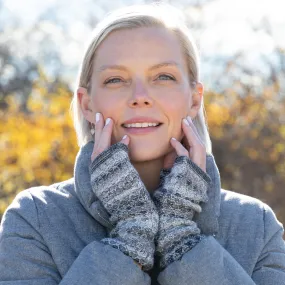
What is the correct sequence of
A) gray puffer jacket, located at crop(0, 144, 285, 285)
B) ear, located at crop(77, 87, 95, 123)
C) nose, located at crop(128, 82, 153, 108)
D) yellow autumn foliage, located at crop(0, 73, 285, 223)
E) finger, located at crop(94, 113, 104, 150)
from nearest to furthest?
1. gray puffer jacket, located at crop(0, 144, 285, 285)
2. nose, located at crop(128, 82, 153, 108)
3. finger, located at crop(94, 113, 104, 150)
4. ear, located at crop(77, 87, 95, 123)
5. yellow autumn foliage, located at crop(0, 73, 285, 223)

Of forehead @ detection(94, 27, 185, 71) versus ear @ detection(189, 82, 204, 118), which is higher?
forehead @ detection(94, 27, 185, 71)

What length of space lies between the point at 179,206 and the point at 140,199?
0.14 meters

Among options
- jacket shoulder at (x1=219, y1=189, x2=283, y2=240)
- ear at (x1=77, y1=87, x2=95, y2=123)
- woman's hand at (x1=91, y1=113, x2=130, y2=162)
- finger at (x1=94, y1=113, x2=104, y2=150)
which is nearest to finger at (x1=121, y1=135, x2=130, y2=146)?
woman's hand at (x1=91, y1=113, x2=130, y2=162)

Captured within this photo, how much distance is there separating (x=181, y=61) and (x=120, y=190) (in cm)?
56

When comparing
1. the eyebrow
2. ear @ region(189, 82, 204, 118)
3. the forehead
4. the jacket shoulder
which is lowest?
the jacket shoulder

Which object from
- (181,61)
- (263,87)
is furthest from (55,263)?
(263,87)

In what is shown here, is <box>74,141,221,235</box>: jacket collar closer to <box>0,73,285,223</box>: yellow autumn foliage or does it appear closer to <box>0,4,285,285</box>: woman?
<box>0,4,285,285</box>: woman

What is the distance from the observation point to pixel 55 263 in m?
2.43

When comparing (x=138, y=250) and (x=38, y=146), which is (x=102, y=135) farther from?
(x=38, y=146)

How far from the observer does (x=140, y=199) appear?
2.47 m

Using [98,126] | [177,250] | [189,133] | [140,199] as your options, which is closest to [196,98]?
[189,133]

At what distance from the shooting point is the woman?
7.74 ft

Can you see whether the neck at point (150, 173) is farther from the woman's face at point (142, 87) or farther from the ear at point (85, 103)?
the ear at point (85, 103)

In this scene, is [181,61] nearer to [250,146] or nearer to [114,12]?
[114,12]
